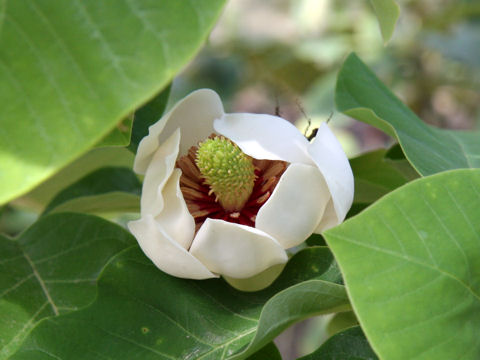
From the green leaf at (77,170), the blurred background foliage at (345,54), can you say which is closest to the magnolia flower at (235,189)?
the green leaf at (77,170)

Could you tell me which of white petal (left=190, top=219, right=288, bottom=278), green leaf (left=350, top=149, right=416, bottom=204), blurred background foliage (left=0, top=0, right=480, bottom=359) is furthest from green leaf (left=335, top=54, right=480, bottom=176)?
blurred background foliage (left=0, top=0, right=480, bottom=359)

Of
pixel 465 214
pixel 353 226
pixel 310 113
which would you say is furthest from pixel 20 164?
pixel 310 113

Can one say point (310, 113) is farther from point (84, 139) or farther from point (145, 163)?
point (84, 139)

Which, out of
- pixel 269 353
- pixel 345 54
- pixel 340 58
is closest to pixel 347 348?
pixel 269 353

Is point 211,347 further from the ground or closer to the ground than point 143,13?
closer to the ground

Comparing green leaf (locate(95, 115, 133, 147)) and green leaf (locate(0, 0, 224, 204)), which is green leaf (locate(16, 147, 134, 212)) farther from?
green leaf (locate(0, 0, 224, 204))
